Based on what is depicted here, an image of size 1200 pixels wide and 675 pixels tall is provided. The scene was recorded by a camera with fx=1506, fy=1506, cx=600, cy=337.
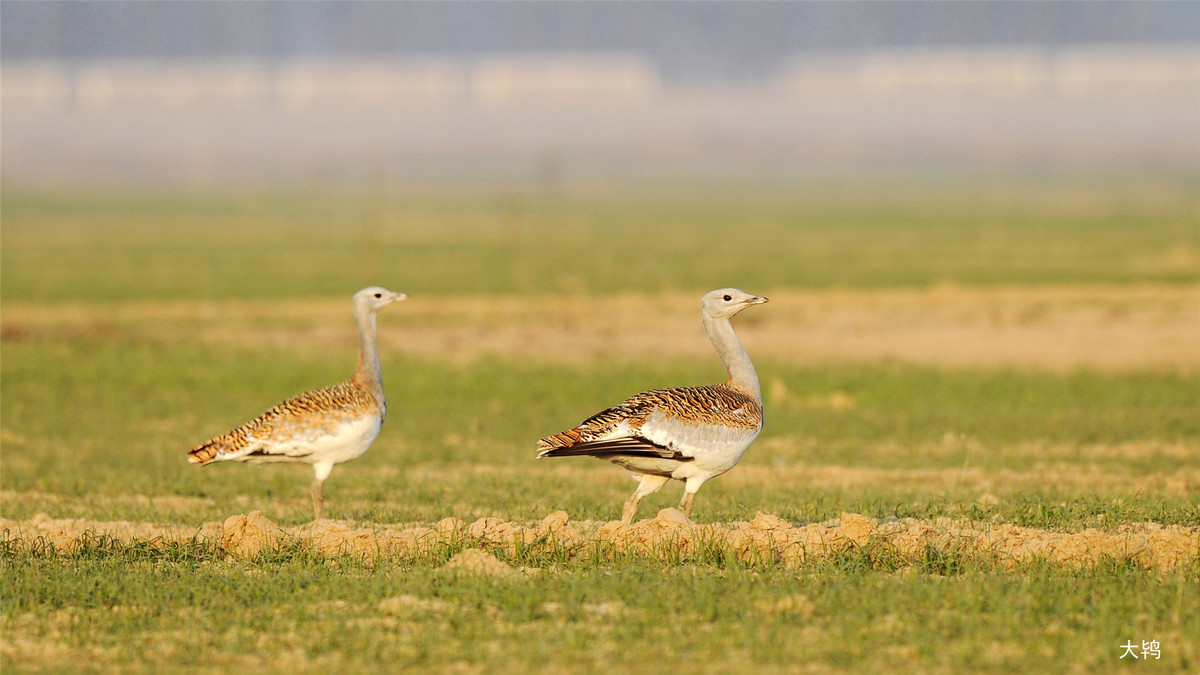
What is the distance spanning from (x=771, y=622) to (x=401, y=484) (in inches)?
240

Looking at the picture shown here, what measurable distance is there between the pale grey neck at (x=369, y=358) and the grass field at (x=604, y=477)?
999mm

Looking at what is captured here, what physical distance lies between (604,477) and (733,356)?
402 cm

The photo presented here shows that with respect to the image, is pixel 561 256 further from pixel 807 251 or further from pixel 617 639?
pixel 617 639

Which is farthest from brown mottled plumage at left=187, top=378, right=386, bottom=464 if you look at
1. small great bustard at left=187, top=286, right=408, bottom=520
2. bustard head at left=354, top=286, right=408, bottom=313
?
bustard head at left=354, top=286, right=408, bottom=313

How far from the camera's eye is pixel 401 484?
1283cm

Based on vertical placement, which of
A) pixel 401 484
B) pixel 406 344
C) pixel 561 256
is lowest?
pixel 401 484

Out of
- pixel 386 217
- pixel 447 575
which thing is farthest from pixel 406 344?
pixel 386 217

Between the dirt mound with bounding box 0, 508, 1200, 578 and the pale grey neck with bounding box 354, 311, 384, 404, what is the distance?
4.38 feet

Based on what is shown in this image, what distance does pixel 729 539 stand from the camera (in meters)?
8.72

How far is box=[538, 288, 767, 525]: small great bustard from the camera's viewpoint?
8977mm
